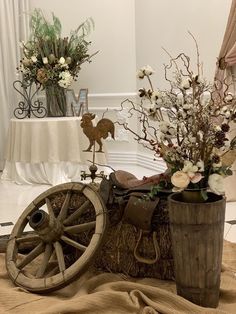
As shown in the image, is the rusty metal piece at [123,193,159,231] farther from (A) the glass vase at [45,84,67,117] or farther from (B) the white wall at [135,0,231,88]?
(A) the glass vase at [45,84,67,117]

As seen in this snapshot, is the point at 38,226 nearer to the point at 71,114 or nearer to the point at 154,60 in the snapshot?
the point at 71,114

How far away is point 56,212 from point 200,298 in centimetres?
87

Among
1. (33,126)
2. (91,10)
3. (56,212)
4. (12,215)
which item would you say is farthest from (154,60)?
(56,212)

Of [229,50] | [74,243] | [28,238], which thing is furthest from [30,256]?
[229,50]

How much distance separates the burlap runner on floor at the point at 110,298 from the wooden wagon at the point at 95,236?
7 centimetres

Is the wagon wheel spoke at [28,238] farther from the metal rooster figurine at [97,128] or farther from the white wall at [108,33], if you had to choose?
the white wall at [108,33]

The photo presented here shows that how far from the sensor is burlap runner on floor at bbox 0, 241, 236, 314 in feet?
6.12

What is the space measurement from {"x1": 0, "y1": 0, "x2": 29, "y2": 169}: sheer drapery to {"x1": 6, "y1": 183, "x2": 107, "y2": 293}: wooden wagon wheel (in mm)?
3755

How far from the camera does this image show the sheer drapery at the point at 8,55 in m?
5.99

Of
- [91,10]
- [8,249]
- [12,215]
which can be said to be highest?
[91,10]

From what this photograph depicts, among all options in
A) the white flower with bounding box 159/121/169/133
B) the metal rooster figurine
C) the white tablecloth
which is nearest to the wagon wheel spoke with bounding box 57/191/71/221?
the metal rooster figurine

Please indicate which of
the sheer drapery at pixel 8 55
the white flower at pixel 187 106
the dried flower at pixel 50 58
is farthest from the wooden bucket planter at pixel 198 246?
the sheer drapery at pixel 8 55

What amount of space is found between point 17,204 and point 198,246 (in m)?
2.56

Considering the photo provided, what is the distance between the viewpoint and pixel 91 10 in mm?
6176
